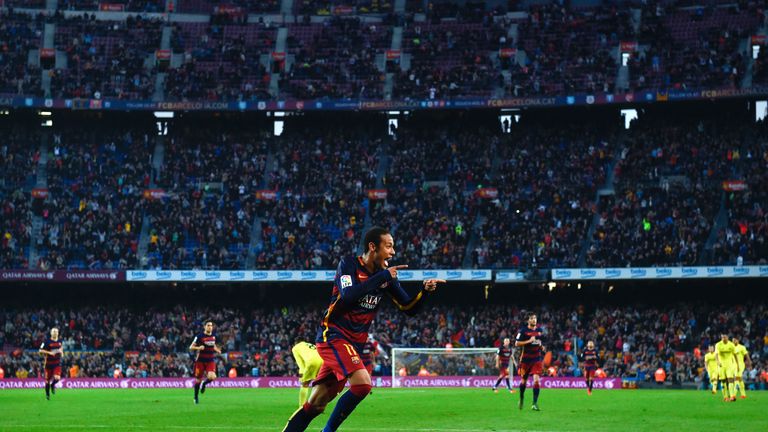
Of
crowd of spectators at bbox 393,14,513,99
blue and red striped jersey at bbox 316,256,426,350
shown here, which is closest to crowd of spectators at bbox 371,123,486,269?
crowd of spectators at bbox 393,14,513,99

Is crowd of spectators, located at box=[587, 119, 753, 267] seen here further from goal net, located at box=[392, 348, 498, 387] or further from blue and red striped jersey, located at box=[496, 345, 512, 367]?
blue and red striped jersey, located at box=[496, 345, 512, 367]

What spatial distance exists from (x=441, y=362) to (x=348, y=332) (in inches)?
1671

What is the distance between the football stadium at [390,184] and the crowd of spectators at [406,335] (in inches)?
6.8

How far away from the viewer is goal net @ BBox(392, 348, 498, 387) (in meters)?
55.5

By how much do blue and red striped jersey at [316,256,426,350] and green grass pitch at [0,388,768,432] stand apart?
789 cm

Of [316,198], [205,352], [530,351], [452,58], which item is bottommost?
[205,352]

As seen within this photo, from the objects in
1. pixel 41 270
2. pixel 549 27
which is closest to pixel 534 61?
pixel 549 27

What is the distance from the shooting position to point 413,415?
27.3 meters

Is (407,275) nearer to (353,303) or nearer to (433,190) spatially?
(433,190)

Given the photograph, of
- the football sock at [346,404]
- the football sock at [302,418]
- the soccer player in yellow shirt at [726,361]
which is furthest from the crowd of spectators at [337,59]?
the football sock at [302,418]

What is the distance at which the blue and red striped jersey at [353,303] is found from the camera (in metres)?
13.2

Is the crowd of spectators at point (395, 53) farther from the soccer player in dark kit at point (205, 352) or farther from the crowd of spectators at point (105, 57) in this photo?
the soccer player in dark kit at point (205, 352)

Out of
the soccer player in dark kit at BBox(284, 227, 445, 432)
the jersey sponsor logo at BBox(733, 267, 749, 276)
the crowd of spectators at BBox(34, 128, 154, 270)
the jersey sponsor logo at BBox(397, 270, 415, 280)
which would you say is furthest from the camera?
the crowd of spectators at BBox(34, 128, 154, 270)

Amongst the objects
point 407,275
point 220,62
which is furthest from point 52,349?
point 220,62
